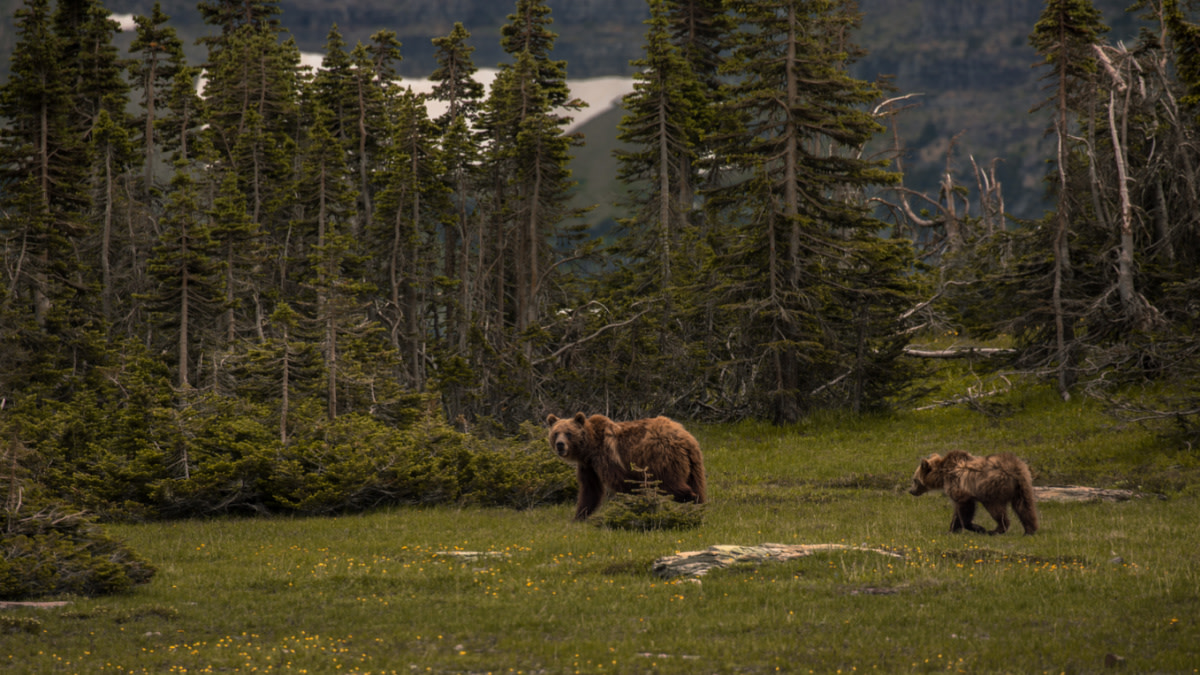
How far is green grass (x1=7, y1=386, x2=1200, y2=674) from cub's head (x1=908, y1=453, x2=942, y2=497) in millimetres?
626

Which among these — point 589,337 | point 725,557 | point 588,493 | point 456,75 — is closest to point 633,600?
point 725,557

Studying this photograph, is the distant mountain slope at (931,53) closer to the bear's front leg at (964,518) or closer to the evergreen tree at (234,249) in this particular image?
the evergreen tree at (234,249)

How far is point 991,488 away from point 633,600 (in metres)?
6.44

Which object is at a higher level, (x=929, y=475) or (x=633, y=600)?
(x=929, y=475)

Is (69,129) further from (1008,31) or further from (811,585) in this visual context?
(1008,31)

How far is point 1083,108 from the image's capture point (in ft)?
99.5

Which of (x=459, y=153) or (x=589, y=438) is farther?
(x=459, y=153)

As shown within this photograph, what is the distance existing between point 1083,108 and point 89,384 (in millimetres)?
32625

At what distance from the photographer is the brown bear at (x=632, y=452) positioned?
16688 millimetres

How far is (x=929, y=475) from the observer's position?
15.9 meters

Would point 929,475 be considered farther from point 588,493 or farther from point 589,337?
point 589,337

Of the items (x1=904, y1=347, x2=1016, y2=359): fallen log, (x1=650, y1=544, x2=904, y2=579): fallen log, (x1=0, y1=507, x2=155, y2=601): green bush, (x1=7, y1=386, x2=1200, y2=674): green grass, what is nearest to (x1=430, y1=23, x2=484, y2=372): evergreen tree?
(x1=904, y1=347, x2=1016, y2=359): fallen log

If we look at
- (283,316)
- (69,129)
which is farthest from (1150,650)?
(69,129)

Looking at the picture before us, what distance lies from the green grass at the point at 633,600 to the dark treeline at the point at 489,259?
5168 mm
